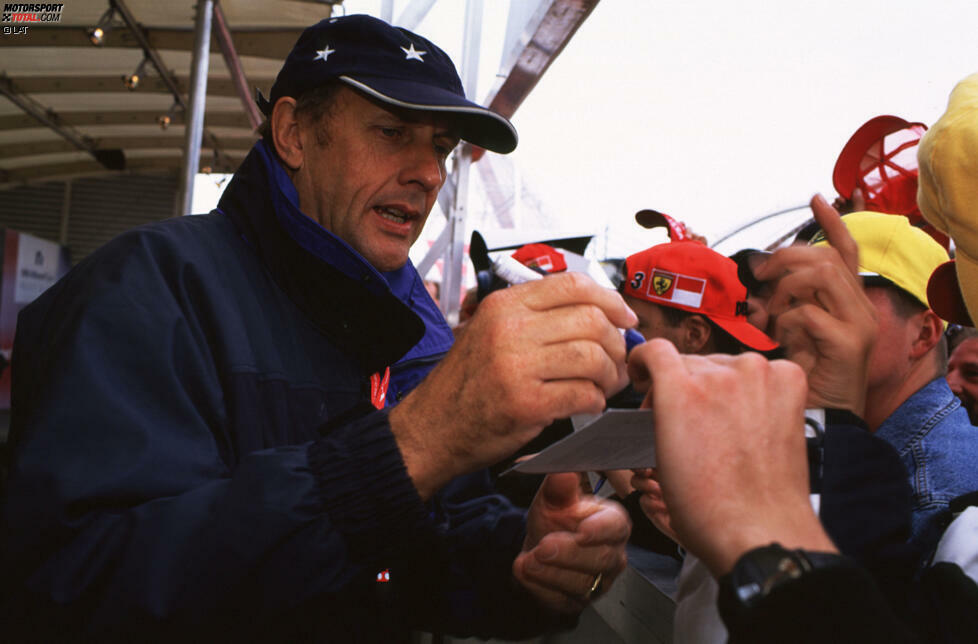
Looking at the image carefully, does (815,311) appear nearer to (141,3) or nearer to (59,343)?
(59,343)

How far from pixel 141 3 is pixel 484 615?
604cm

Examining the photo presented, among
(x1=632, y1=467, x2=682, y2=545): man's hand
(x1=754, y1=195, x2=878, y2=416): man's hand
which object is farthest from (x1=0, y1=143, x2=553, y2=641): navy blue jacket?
(x1=754, y1=195, x2=878, y2=416): man's hand

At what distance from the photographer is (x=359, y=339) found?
4.45 feet

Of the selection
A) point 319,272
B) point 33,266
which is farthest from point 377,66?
point 33,266

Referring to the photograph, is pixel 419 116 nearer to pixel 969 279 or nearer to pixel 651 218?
pixel 969 279

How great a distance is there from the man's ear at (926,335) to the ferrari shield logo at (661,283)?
113 centimetres

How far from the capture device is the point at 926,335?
1786mm

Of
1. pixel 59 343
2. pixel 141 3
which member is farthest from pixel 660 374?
pixel 141 3

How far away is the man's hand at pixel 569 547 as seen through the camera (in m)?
1.38

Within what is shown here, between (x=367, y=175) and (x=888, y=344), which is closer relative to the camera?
(x=367, y=175)

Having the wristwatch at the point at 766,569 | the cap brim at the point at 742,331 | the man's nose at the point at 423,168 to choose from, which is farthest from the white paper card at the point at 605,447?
the cap brim at the point at 742,331

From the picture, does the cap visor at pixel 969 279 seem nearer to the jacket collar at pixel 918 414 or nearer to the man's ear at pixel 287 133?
the jacket collar at pixel 918 414

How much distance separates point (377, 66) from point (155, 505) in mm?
1017

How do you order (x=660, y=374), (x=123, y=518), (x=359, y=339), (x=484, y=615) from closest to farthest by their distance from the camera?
1. (x=660, y=374)
2. (x=123, y=518)
3. (x=359, y=339)
4. (x=484, y=615)
